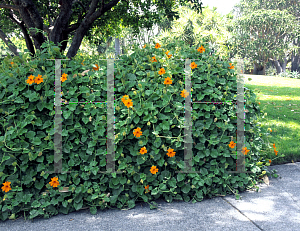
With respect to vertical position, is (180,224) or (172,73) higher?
(172,73)

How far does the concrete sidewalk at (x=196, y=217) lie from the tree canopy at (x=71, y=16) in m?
3.68

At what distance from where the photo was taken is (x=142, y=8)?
794 cm

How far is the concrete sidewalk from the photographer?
2.22 m

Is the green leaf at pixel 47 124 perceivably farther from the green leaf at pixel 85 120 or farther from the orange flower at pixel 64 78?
the orange flower at pixel 64 78

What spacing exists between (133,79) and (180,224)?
1.54 meters

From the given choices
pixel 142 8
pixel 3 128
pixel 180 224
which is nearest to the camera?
pixel 180 224

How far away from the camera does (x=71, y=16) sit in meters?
8.25

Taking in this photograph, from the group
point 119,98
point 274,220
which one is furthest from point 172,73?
point 274,220

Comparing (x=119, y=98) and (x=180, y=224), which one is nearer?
(x=180, y=224)

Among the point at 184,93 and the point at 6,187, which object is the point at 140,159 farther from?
the point at 6,187

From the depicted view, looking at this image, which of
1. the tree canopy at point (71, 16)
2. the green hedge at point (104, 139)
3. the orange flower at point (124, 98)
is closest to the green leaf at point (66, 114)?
the green hedge at point (104, 139)

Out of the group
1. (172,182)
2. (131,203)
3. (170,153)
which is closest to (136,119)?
(170,153)

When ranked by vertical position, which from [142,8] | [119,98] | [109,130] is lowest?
[109,130]

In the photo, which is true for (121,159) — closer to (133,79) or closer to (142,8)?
(133,79)
